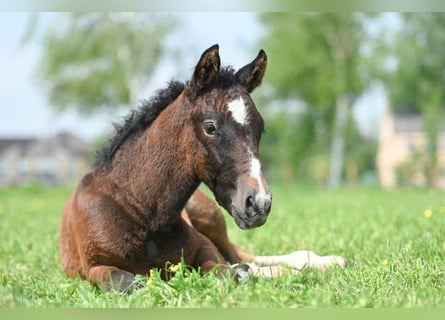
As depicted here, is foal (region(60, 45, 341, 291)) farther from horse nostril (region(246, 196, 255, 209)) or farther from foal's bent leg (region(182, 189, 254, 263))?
foal's bent leg (region(182, 189, 254, 263))

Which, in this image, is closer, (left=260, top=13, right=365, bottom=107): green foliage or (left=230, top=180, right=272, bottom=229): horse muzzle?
(left=230, top=180, right=272, bottom=229): horse muzzle

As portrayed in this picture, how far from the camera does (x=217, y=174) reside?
4453 millimetres

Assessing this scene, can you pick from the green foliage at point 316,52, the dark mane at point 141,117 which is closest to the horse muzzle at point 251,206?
the dark mane at point 141,117

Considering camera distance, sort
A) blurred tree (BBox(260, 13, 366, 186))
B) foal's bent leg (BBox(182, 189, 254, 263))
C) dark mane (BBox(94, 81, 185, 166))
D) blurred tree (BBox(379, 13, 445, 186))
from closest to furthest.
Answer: dark mane (BBox(94, 81, 185, 166))
foal's bent leg (BBox(182, 189, 254, 263))
blurred tree (BBox(379, 13, 445, 186))
blurred tree (BBox(260, 13, 366, 186))

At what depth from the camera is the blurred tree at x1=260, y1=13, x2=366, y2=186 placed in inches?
1478

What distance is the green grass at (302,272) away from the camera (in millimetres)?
3725

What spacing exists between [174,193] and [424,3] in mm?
2080

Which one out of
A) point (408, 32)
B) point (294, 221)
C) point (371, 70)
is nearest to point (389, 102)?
point (371, 70)

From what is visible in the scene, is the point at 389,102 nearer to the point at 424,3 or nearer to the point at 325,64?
the point at 325,64

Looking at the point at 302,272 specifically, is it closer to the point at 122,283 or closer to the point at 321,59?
the point at 122,283

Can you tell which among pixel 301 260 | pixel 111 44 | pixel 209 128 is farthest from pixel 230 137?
pixel 111 44

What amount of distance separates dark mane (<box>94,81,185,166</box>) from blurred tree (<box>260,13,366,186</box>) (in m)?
31.0

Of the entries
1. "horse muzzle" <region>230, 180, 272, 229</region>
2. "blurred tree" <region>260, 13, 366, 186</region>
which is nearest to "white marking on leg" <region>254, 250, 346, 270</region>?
"horse muzzle" <region>230, 180, 272, 229</region>

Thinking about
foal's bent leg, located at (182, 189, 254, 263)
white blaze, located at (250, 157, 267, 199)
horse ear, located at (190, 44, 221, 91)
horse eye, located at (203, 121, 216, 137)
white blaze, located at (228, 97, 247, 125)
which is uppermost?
horse ear, located at (190, 44, 221, 91)
